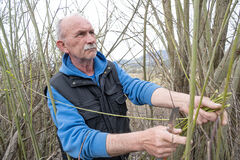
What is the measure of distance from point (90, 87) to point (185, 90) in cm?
63

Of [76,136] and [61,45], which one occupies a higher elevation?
[61,45]

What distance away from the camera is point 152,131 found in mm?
634

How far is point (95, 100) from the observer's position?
3.91ft

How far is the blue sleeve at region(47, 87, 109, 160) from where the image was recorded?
2.61ft

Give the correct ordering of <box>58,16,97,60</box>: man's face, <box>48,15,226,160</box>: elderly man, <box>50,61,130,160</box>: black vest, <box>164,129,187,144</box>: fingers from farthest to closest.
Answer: <box>58,16,97,60</box>: man's face → <box>50,61,130,160</box>: black vest → <box>48,15,226,160</box>: elderly man → <box>164,129,187,144</box>: fingers

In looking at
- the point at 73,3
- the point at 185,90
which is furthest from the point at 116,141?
the point at 73,3

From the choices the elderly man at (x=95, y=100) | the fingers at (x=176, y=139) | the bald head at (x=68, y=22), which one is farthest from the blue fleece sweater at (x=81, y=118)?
the fingers at (x=176, y=139)

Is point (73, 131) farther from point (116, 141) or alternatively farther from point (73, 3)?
point (73, 3)

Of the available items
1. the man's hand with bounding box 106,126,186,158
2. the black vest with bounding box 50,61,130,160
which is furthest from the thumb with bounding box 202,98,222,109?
the black vest with bounding box 50,61,130,160

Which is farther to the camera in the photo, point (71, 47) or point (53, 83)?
point (71, 47)

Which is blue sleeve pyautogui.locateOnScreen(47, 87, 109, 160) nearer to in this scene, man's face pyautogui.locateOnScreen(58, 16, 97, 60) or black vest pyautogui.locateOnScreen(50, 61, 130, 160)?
black vest pyautogui.locateOnScreen(50, 61, 130, 160)

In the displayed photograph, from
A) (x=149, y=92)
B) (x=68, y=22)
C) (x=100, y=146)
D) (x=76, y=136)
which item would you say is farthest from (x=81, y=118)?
(x=68, y=22)

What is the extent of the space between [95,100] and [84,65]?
1.02 ft

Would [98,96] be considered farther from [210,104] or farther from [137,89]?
[210,104]
